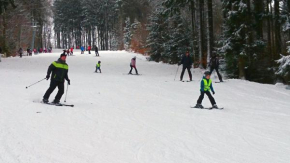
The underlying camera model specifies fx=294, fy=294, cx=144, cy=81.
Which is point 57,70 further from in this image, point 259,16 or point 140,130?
point 259,16

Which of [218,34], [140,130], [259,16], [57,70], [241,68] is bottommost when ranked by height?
[140,130]

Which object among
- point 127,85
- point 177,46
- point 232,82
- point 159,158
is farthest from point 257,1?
point 159,158

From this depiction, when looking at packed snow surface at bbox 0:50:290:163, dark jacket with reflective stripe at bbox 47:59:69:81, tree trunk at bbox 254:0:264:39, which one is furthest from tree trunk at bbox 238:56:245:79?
dark jacket with reflective stripe at bbox 47:59:69:81

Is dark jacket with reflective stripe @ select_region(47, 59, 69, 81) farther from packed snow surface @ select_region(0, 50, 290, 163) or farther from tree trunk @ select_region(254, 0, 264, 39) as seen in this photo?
tree trunk @ select_region(254, 0, 264, 39)

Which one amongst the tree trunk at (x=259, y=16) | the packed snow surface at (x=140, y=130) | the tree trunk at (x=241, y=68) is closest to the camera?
the packed snow surface at (x=140, y=130)

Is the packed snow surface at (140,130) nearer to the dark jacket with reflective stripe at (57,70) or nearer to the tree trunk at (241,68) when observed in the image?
the dark jacket with reflective stripe at (57,70)

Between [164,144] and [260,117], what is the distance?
4.56 metres

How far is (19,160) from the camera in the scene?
4555 mm

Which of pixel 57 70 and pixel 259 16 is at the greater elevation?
pixel 259 16

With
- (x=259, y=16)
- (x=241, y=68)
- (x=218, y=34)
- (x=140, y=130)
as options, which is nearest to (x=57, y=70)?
(x=140, y=130)

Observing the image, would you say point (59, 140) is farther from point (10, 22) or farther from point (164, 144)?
point (10, 22)

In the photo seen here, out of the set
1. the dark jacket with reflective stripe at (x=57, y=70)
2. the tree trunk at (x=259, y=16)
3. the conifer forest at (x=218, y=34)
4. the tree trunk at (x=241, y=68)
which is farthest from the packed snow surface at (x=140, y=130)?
the tree trunk at (x=259, y=16)

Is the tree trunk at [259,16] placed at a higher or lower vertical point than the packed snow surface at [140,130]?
higher

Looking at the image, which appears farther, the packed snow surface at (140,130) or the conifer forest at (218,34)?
the conifer forest at (218,34)
